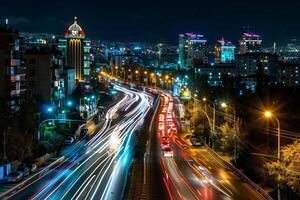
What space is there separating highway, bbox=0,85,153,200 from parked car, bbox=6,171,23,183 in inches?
17.7

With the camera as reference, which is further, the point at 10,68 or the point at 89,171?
the point at 10,68

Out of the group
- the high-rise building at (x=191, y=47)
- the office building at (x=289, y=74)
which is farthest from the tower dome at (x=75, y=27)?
the high-rise building at (x=191, y=47)

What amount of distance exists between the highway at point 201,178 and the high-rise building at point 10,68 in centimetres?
1345

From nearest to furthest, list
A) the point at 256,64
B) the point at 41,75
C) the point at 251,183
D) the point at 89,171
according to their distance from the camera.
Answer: the point at 251,183, the point at 89,171, the point at 41,75, the point at 256,64

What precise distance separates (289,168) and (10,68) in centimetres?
2820

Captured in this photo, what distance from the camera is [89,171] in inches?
1241

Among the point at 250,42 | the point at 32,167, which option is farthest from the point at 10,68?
Result: the point at 250,42

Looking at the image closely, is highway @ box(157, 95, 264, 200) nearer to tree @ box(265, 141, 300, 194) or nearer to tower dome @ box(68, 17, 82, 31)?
tree @ box(265, 141, 300, 194)

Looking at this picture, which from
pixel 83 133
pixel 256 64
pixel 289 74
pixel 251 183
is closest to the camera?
pixel 251 183

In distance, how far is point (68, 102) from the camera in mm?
64188

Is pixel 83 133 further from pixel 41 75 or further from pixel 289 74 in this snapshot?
pixel 289 74

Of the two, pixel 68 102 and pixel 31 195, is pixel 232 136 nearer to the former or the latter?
pixel 31 195

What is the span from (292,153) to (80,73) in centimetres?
6635

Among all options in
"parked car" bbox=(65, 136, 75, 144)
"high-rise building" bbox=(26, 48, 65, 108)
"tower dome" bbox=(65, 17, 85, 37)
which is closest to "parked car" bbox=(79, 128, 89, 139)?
"parked car" bbox=(65, 136, 75, 144)
